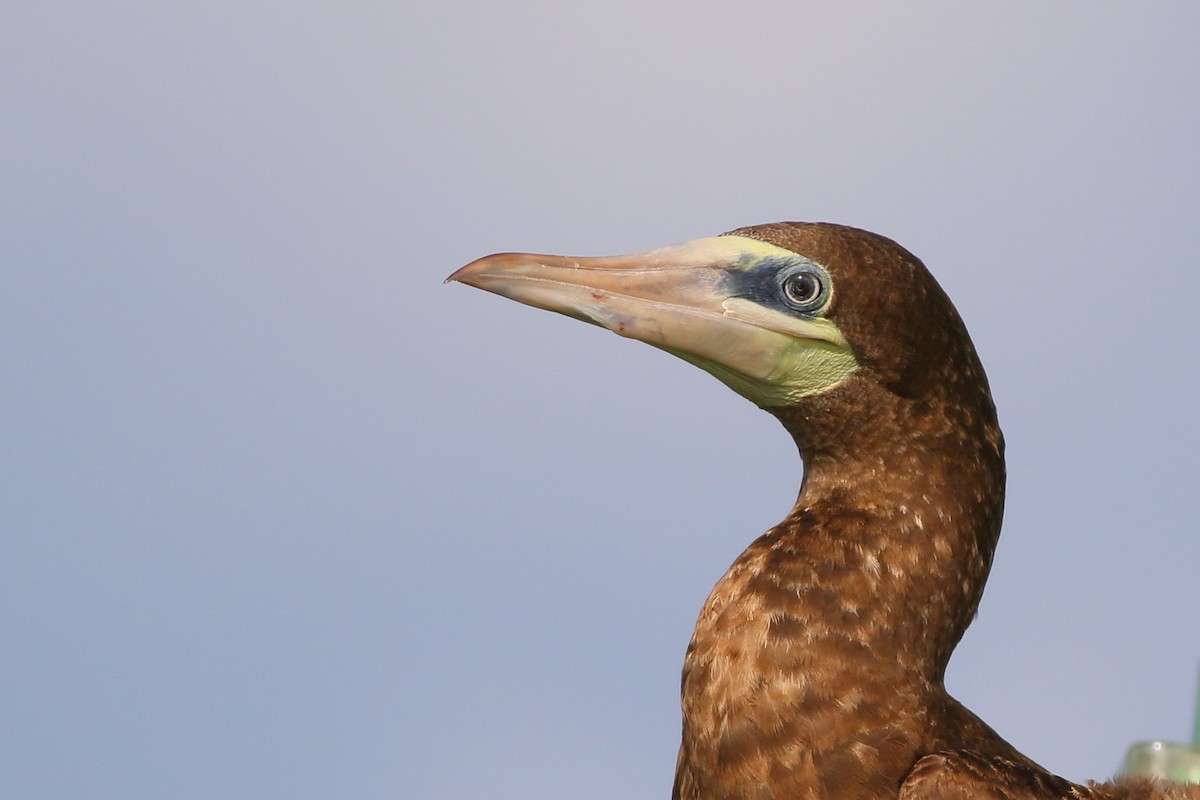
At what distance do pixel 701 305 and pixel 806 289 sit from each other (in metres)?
0.30

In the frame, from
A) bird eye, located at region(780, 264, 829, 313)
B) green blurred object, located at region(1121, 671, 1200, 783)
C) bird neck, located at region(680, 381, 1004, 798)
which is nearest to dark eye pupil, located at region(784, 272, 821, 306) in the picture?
bird eye, located at region(780, 264, 829, 313)

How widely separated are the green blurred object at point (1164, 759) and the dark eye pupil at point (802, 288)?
2397 mm

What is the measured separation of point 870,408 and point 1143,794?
1.33m

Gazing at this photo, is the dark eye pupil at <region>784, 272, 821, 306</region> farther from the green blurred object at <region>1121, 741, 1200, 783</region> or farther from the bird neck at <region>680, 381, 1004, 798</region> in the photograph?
the green blurred object at <region>1121, 741, 1200, 783</region>

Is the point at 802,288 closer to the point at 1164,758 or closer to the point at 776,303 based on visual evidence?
the point at 776,303

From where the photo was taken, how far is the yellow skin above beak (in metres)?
4.52

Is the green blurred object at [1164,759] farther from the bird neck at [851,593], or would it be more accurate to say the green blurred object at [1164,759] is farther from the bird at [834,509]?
the bird neck at [851,593]

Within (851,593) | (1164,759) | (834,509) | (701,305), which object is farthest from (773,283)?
(1164,759)

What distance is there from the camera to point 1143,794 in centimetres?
453

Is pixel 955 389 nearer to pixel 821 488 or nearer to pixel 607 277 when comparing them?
pixel 821 488

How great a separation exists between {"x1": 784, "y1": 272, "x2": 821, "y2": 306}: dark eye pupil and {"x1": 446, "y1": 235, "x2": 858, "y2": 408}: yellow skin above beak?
Result: 39 mm

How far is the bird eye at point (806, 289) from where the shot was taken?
15.1ft

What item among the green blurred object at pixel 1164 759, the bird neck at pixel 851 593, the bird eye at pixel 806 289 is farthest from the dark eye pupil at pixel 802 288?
the green blurred object at pixel 1164 759

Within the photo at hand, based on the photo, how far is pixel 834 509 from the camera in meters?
4.59
